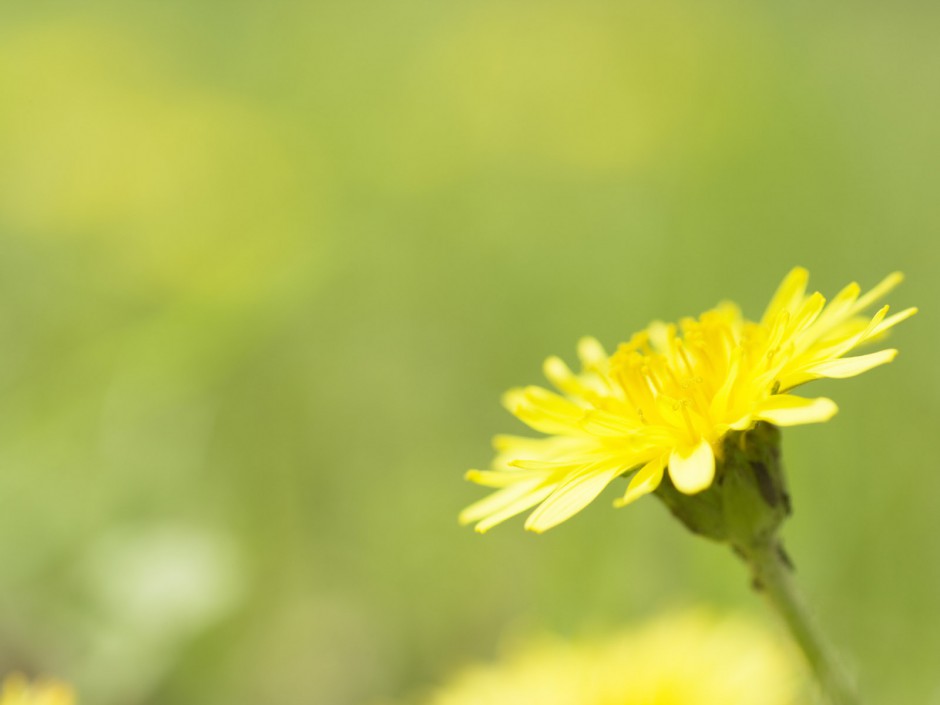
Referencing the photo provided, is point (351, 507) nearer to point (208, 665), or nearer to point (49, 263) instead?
point (208, 665)

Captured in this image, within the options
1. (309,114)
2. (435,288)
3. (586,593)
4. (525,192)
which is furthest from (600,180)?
(586,593)

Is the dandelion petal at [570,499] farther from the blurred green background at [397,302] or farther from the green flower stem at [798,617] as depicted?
the blurred green background at [397,302]

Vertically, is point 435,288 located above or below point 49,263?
below

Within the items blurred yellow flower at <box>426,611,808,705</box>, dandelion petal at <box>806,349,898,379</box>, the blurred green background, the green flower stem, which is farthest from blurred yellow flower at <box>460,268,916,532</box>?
the blurred green background

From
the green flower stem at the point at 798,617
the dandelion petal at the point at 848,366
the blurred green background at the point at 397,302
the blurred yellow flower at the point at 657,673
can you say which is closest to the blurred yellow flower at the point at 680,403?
the dandelion petal at the point at 848,366

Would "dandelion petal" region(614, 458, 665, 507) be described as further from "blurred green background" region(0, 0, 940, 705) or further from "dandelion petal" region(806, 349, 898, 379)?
"blurred green background" region(0, 0, 940, 705)

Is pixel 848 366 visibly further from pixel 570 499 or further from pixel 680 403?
pixel 570 499
